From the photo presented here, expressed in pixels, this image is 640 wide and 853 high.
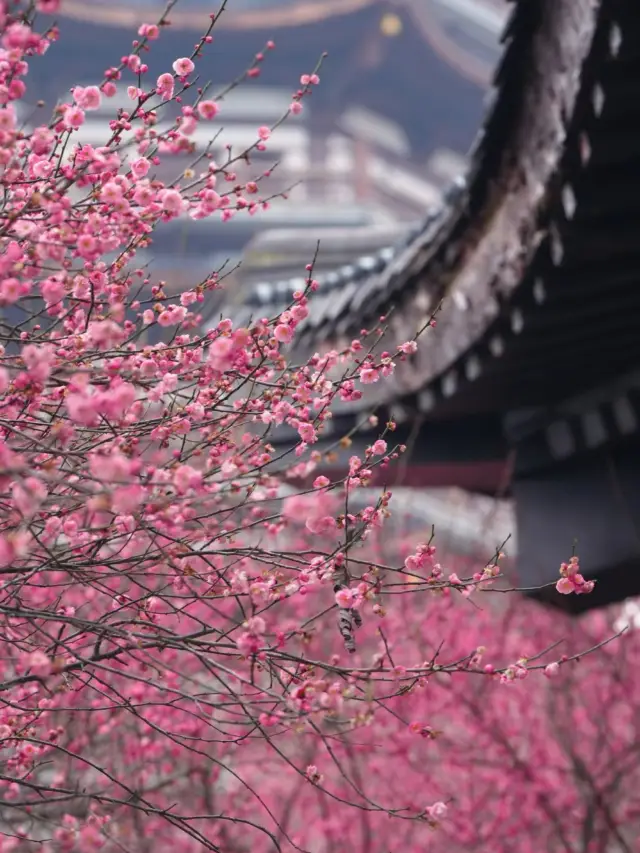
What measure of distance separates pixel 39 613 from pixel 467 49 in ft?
95.8

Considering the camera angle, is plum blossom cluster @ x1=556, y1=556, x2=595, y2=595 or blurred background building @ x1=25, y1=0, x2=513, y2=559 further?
blurred background building @ x1=25, y1=0, x2=513, y2=559

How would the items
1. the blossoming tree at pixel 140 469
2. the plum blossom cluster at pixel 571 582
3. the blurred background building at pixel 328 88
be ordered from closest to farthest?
the blossoming tree at pixel 140 469 < the plum blossom cluster at pixel 571 582 < the blurred background building at pixel 328 88

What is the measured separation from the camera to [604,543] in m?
5.17

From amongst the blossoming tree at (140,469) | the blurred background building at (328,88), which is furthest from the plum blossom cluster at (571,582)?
the blurred background building at (328,88)

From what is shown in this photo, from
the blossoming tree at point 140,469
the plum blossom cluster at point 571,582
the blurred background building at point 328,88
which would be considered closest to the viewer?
the blossoming tree at point 140,469

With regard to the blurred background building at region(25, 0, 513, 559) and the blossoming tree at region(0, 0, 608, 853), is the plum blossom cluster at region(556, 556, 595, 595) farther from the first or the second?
the blurred background building at region(25, 0, 513, 559)

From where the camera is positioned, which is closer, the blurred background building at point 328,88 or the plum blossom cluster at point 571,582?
the plum blossom cluster at point 571,582

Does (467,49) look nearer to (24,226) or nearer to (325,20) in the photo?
(325,20)

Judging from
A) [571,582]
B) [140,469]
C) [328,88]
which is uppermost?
[328,88]

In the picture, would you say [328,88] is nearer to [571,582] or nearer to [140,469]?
[571,582]

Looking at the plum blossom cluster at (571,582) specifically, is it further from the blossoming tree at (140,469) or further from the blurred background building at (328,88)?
the blurred background building at (328,88)

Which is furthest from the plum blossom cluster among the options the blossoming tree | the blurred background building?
the blurred background building

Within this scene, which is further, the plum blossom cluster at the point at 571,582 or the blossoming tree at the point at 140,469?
the plum blossom cluster at the point at 571,582

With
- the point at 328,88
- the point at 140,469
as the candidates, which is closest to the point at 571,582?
the point at 140,469
